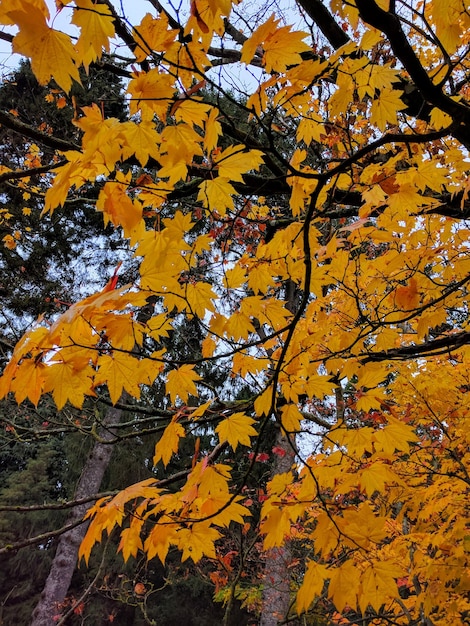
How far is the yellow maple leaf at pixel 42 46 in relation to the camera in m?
0.92

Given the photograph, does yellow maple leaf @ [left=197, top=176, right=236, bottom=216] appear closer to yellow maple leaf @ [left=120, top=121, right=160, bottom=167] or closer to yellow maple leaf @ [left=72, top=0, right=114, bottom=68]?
yellow maple leaf @ [left=120, top=121, right=160, bottom=167]

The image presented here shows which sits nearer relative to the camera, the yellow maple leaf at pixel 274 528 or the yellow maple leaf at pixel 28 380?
the yellow maple leaf at pixel 28 380

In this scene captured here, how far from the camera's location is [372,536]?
4.21 ft

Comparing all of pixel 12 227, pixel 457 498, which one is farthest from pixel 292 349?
pixel 12 227

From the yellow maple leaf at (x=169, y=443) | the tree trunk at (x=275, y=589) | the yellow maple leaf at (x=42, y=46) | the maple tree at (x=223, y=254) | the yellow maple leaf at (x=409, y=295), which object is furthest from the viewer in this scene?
the tree trunk at (x=275, y=589)

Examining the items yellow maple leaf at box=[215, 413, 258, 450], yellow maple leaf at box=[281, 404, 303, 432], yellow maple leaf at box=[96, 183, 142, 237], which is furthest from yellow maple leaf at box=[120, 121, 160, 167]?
yellow maple leaf at box=[281, 404, 303, 432]

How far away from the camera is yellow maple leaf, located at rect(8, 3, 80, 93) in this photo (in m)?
0.92

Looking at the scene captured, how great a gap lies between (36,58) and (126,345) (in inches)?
36.5

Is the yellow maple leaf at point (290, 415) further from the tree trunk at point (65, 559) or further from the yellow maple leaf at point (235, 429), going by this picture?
the tree trunk at point (65, 559)

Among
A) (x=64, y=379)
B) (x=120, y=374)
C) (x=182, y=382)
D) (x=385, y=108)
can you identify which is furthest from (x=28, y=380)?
(x=385, y=108)

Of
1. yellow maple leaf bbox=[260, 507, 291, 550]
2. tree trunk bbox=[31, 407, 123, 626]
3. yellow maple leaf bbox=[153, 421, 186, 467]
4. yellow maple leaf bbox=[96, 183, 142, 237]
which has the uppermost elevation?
yellow maple leaf bbox=[96, 183, 142, 237]

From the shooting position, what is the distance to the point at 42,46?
968 mm

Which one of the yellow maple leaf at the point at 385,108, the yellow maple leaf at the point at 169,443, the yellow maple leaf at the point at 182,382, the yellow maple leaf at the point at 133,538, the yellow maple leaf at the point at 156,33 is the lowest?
the yellow maple leaf at the point at 133,538

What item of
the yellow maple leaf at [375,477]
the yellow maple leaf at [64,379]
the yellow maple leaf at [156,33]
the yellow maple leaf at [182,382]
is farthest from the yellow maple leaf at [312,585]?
the yellow maple leaf at [156,33]
